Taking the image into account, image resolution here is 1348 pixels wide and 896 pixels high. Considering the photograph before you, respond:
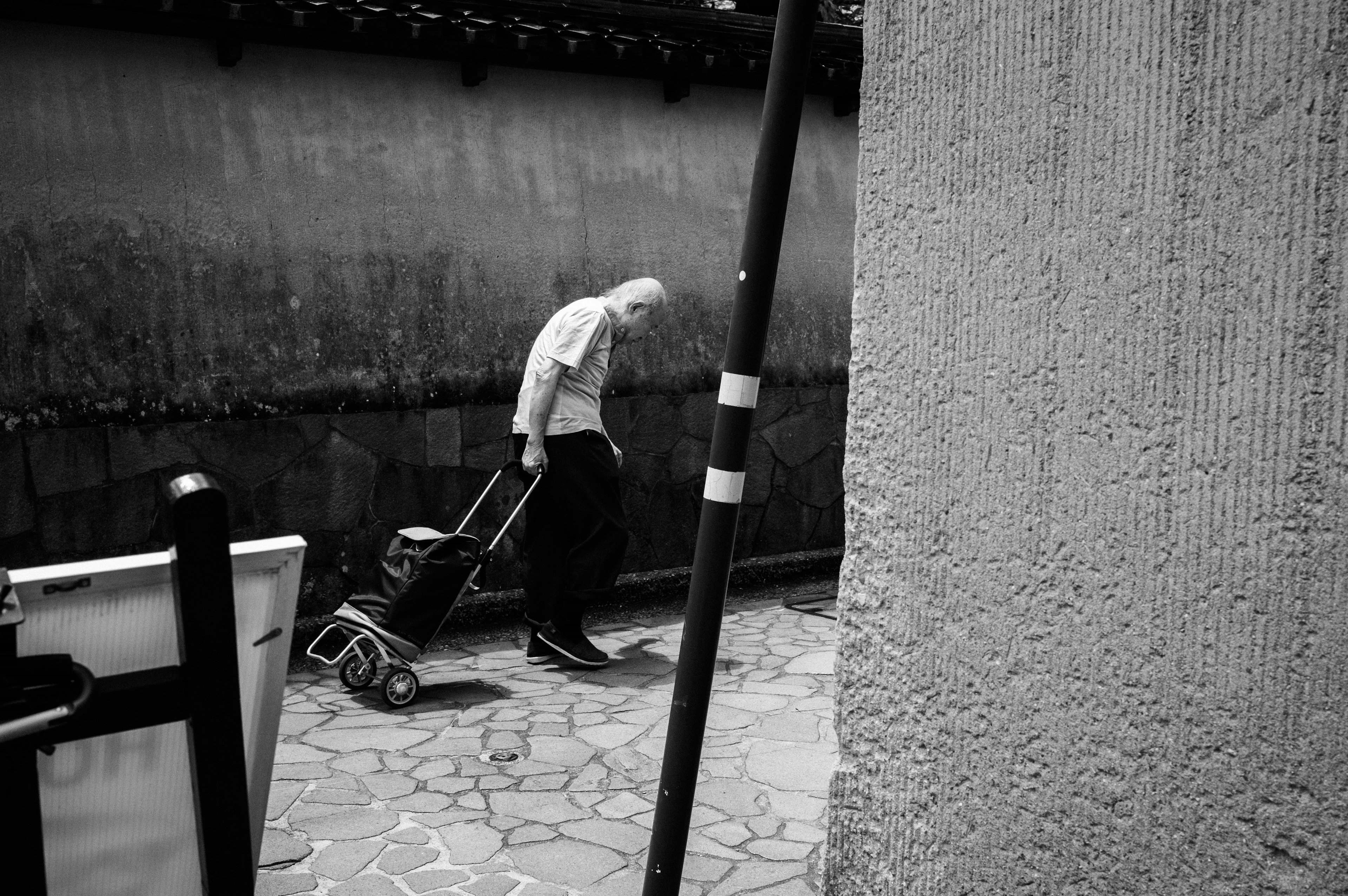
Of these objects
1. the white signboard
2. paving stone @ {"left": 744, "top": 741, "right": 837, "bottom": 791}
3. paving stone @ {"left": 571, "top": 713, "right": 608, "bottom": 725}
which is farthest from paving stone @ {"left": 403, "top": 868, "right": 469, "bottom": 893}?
the white signboard

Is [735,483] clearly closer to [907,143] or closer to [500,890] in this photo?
[907,143]

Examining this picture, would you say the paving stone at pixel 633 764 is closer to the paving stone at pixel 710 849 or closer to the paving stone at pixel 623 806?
the paving stone at pixel 623 806

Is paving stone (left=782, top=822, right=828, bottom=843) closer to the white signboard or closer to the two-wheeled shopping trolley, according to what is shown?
the two-wheeled shopping trolley

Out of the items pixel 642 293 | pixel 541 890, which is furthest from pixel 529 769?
pixel 642 293

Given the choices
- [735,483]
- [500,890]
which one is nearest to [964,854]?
[735,483]

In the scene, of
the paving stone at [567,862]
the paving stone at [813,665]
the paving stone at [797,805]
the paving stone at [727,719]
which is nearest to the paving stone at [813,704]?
the paving stone at [727,719]

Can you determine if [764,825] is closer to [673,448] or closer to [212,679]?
[212,679]

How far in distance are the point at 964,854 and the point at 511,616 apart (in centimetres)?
539

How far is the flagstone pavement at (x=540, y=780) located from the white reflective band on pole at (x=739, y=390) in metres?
1.23

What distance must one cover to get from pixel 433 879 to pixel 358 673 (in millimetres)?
2225

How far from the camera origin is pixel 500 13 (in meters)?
7.67

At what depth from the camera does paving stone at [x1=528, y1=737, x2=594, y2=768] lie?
4793 millimetres

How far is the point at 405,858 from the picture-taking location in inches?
152

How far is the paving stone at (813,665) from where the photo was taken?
614cm
